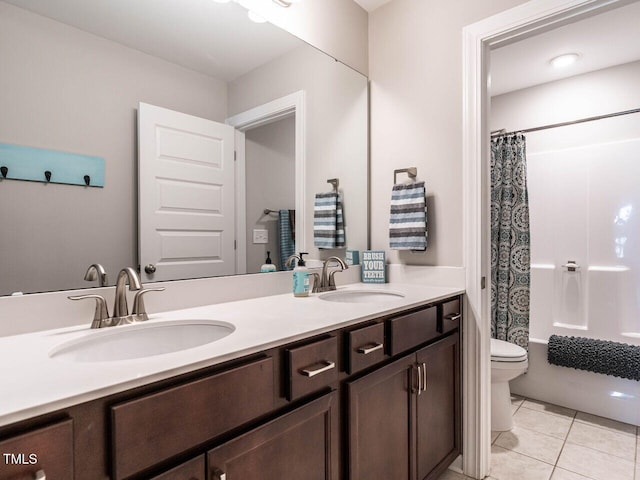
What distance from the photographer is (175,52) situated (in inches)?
52.4

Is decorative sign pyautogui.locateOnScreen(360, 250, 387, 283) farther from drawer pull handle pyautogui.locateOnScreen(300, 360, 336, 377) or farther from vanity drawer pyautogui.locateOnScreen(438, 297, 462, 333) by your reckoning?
drawer pull handle pyautogui.locateOnScreen(300, 360, 336, 377)

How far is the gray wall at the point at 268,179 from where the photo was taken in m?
1.57

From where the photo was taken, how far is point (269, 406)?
0.86 metres

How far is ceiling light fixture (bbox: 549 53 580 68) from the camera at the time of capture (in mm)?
2434

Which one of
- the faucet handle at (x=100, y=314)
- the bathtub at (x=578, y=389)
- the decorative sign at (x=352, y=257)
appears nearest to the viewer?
the faucet handle at (x=100, y=314)

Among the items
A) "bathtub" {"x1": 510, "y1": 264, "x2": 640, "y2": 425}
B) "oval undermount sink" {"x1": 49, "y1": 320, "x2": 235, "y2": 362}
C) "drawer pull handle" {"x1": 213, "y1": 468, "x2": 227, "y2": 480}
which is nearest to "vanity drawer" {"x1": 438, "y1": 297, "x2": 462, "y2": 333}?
"oval undermount sink" {"x1": 49, "y1": 320, "x2": 235, "y2": 362}

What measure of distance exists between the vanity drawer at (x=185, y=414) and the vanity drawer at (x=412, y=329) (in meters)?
0.55

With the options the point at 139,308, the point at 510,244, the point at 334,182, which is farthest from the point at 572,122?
the point at 139,308

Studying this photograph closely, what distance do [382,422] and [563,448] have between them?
1.39 meters

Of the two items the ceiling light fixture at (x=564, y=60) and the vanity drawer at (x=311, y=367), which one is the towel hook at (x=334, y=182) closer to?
the vanity drawer at (x=311, y=367)

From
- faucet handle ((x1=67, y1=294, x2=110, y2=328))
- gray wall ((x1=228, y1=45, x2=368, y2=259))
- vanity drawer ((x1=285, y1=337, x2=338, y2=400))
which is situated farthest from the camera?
gray wall ((x1=228, y1=45, x2=368, y2=259))

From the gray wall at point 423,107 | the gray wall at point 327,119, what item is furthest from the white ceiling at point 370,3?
the gray wall at point 327,119

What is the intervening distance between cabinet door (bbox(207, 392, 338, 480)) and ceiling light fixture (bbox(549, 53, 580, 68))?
2686 mm

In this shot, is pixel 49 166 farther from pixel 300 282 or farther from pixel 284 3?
pixel 284 3
